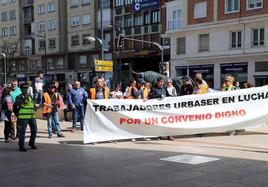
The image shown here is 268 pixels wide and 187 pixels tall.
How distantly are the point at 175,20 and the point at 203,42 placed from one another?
5.02m

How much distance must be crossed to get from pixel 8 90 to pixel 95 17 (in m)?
46.7

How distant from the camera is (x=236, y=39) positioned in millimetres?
36094

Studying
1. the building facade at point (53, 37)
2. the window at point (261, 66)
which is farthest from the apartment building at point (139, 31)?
the window at point (261, 66)

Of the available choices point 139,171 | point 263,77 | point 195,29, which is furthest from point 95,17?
point 139,171

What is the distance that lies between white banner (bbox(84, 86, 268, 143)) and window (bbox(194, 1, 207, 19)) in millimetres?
27560

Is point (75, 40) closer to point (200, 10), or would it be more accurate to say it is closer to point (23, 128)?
point (200, 10)

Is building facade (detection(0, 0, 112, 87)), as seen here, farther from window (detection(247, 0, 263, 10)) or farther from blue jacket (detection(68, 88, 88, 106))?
blue jacket (detection(68, 88, 88, 106))


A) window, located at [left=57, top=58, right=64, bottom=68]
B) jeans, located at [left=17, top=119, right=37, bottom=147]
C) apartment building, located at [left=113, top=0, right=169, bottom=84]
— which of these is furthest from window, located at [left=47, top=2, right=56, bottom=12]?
jeans, located at [left=17, top=119, right=37, bottom=147]

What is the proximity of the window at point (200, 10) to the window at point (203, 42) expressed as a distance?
182 centimetres

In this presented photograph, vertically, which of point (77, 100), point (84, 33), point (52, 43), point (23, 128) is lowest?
point (23, 128)

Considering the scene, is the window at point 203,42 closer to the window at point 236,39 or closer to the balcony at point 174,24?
the window at point 236,39

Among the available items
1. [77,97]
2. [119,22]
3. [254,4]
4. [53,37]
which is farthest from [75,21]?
[77,97]

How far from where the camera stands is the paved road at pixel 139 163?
6793 mm

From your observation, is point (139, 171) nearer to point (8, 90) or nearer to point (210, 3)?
point (8, 90)
